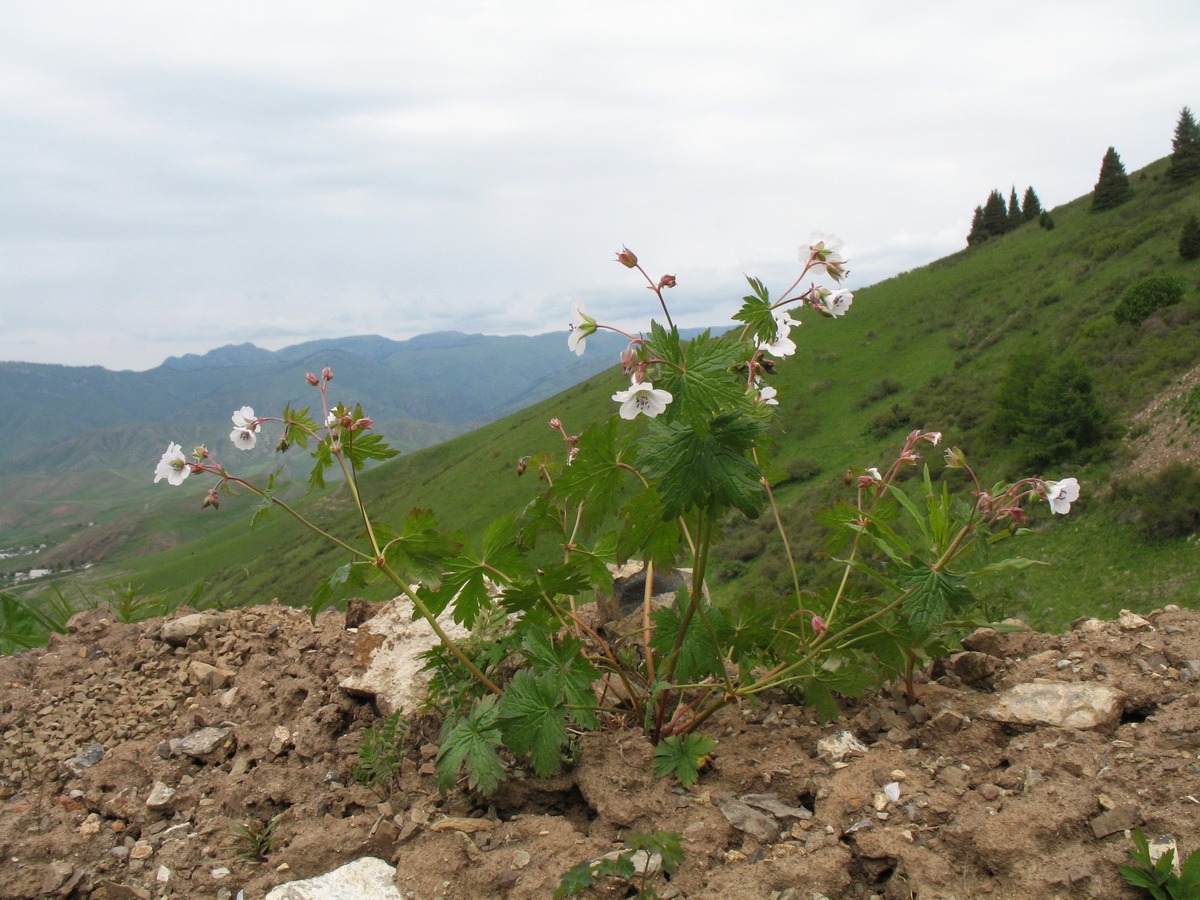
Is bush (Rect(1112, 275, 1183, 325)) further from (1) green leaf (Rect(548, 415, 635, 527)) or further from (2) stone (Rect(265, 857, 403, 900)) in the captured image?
(2) stone (Rect(265, 857, 403, 900))

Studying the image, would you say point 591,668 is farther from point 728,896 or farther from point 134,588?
point 134,588

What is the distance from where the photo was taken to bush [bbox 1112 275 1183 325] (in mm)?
35875

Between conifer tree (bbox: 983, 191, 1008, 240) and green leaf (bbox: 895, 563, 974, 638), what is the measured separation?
93.5 meters

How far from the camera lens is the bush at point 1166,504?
19500 mm

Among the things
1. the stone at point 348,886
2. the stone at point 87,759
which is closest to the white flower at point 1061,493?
the stone at point 348,886

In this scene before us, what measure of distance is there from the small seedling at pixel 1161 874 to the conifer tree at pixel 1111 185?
7768cm

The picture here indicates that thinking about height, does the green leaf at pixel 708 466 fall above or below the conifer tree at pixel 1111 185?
below

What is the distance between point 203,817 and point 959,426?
138ft

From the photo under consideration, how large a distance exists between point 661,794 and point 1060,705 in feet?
6.93

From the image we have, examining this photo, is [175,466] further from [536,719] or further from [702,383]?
[702,383]

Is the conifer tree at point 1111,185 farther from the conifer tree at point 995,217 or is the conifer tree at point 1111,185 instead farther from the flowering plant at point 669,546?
the flowering plant at point 669,546

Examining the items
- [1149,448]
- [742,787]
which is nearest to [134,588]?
[742,787]

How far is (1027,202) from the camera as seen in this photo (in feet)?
270

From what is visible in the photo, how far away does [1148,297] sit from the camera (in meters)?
36.6
